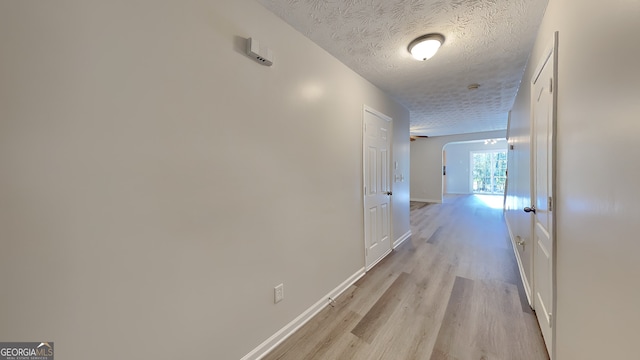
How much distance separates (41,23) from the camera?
0.82 metres

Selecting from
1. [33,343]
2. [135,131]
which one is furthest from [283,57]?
[33,343]

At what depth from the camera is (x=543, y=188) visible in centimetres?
168

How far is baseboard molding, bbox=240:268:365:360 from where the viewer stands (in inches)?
61.8

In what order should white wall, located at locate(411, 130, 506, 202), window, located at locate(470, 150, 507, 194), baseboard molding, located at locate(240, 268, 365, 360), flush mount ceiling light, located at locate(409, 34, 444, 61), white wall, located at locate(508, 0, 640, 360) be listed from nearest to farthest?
white wall, located at locate(508, 0, 640, 360)
baseboard molding, located at locate(240, 268, 365, 360)
flush mount ceiling light, located at locate(409, 34, 444, 61)
white wall, located at locate(411, 130, 506, 202)
window, located at locate(470, 150, 507, 194)

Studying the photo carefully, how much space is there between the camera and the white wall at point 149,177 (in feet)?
2.65

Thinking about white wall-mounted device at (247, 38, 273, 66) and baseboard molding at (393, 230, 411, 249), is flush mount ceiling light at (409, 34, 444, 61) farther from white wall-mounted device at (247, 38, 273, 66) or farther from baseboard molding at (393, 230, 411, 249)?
baseboard molding at (393, 230, 411, 249)

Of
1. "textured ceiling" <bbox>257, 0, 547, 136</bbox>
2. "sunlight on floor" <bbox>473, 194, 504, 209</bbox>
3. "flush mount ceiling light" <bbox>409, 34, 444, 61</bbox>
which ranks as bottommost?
"sunlight on floor" <bbox>473, 194, 504, 209</bbox>

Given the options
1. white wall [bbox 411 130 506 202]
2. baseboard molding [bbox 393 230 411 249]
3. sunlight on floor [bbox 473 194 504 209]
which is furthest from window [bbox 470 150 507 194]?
baseboard molding [bbox 393 230 411 249]

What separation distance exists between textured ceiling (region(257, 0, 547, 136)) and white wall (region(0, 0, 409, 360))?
0.32 metres

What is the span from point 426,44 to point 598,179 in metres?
1.60

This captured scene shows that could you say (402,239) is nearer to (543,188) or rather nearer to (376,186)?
(376,186)

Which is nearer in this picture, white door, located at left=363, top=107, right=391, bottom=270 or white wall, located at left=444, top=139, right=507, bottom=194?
white door, located at left=363, top=107, right=391, bottom=270
